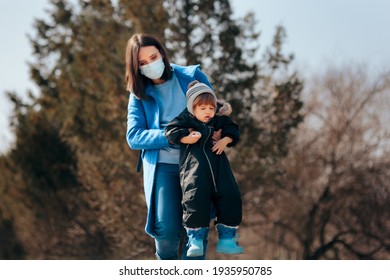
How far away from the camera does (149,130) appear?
157 inches

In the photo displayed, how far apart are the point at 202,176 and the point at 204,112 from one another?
1.16 feet

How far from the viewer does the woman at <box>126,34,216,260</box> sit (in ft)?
12.9

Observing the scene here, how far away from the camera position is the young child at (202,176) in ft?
12.2

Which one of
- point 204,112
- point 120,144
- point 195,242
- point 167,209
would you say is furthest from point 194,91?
point 120,144

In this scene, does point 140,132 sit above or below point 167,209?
above

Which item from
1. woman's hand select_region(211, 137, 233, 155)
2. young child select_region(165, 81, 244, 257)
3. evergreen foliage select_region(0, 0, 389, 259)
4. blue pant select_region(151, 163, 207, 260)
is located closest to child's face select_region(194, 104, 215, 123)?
young child select_region(165, 81, 244, 257)

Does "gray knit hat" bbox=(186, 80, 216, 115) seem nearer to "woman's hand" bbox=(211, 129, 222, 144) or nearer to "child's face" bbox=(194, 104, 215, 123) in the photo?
"child's face" bbox=(194, 104, 215, 123)

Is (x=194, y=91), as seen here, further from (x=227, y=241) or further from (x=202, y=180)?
(x=227, y=241)

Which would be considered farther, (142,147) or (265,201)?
(265,201)

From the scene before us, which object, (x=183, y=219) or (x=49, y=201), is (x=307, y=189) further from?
(x=183, y=219)

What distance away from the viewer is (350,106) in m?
19.8

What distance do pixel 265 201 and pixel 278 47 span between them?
3873mm

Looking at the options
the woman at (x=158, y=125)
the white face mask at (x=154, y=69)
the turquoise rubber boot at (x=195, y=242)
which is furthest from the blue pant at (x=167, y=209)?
the white face mask at (x=154, y=69)

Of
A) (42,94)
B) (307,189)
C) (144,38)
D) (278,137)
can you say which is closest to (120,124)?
(278,137)
